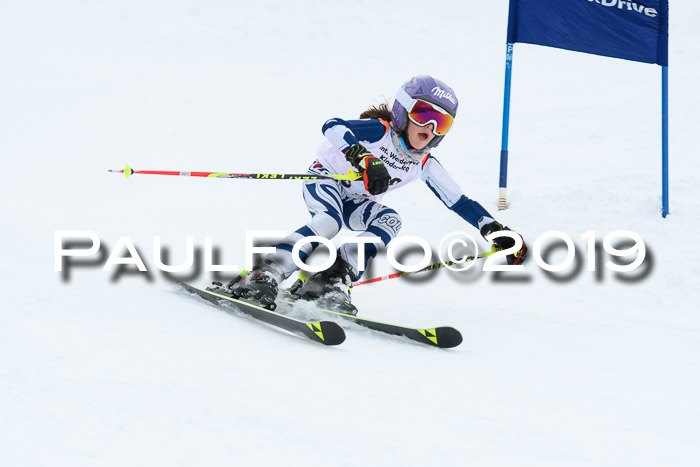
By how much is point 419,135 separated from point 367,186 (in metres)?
0.56

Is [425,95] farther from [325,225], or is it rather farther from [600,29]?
[600,29]

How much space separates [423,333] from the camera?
3324 mm

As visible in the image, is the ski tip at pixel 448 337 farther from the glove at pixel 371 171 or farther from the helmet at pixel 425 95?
the helmet at pixel 425 95

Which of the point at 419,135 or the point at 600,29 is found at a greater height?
the point at 600,29

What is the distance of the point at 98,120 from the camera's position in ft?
36.0

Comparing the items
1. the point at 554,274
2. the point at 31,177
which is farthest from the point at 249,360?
the point at 31,177

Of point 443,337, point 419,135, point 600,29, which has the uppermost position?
point 600,29

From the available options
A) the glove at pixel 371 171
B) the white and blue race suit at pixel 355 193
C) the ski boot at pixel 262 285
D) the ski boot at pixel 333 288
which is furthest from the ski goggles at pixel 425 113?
the ski boot at pixel 262 285

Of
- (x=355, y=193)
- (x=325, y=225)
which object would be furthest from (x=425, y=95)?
(x=325, y=225)

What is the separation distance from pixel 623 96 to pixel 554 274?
5.76 metres

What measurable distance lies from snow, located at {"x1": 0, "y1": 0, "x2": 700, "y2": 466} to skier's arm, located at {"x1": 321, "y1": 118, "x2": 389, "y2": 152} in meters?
1.04

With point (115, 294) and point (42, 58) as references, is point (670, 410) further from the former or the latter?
point (42, 58)

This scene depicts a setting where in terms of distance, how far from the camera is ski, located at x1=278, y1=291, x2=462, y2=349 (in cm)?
322

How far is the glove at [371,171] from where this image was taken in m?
3.42
